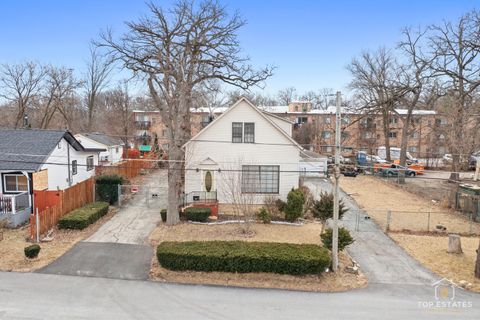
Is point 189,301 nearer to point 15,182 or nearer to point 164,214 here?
point 164,214

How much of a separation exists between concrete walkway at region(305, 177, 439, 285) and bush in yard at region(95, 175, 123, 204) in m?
14.3

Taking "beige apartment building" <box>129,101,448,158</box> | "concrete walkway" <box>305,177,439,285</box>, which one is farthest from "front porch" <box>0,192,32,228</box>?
"beige apartment building" <box>129,101,448,158</box>

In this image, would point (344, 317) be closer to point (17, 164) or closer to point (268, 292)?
point (268, 292)

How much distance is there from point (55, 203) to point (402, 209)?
21831 mm

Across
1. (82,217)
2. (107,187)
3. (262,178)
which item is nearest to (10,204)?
(82,217)

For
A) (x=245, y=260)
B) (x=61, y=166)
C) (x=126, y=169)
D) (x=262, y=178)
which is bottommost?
(x=245, y=260)

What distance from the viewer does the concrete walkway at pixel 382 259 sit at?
12.3 m

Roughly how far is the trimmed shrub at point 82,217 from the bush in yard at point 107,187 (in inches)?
98.1

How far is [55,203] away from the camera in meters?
17.5

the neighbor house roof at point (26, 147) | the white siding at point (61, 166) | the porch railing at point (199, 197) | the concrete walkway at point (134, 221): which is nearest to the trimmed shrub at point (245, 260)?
the concrete walkway at point (134, 221)

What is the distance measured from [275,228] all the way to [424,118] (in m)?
47.4

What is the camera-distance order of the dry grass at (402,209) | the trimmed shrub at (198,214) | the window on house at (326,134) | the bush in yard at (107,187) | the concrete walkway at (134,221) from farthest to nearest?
1. the window on house at (326,134)
2. the bush in yard at (107,187)
3. the dry grass at (402,209)
4. the trimmed shrub at (198,214)
5. the concrete walkway at (134,221)

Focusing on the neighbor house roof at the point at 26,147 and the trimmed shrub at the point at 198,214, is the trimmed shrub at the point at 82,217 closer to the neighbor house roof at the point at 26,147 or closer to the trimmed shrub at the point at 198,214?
the neighbor house roof at the point at 26,147

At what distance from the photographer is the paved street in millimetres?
9336
